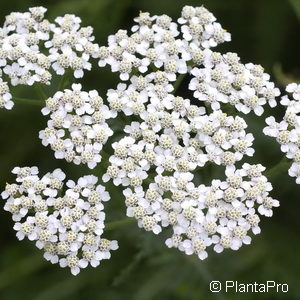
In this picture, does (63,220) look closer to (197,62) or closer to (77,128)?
(77,128)

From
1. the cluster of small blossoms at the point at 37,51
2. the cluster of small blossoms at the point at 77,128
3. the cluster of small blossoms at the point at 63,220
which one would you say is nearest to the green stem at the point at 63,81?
the cluster of small blossoms at the point at 37,51

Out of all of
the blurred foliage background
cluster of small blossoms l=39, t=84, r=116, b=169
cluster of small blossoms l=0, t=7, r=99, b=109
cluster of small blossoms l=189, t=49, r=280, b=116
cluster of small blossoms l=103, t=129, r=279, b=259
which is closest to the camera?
cluster of small blossoms l=103, t=129, r=279, b=259

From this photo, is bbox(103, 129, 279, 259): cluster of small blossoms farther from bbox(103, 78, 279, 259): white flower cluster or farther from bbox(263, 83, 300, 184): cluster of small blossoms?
bbox(263, 83, 300, 184): cluster of small blossoms

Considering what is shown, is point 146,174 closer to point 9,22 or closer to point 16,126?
point 9,22

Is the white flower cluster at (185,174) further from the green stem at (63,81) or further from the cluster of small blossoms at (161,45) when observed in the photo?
the green stem at (63,81)

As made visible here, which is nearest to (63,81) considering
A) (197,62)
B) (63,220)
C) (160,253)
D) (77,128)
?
(77,128)

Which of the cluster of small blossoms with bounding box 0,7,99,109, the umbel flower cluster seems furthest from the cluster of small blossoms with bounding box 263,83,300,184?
the cluster of small blossoms with bounding box 0,7,99,109
